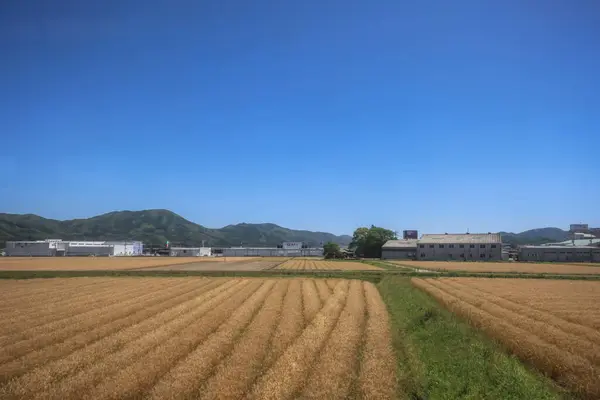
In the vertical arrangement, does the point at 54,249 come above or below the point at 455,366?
above

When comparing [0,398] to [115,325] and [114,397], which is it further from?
[115,325]

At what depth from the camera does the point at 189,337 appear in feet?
60.8

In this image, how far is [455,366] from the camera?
50.0 feet

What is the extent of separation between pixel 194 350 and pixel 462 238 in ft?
416

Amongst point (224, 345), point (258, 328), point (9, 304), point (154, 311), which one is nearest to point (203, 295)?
point (154, 311)

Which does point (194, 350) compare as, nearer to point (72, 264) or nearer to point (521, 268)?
point (521, 268)

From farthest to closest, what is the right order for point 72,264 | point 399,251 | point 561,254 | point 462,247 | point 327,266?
point 399,251, point 462,247, point 561,254, point 72,264, point 327,266

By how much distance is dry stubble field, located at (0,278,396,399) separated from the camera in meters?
12.1

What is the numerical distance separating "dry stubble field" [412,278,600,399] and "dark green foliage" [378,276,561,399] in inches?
25.5

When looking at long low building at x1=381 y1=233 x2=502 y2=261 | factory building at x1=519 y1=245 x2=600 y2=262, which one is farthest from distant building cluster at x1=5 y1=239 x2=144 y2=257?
factory building at x1=519 y1=245 x2=600 y2=262

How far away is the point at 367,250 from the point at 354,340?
135590 mm

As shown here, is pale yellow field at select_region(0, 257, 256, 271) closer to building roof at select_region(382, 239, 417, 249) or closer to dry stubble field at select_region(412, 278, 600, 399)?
building roof at select_region(382, 239, 417, 249)

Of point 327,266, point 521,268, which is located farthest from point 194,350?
point 521,268

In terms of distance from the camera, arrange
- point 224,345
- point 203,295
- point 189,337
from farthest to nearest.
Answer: point 203,295, point 189,337, point 224,345
